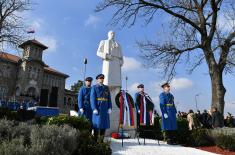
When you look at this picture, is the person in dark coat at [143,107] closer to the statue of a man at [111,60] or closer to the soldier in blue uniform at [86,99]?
the soldier in blue uniform at [86,99]

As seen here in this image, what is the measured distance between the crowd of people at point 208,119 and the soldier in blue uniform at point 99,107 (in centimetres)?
559

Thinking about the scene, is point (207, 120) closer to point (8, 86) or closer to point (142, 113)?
point (142, 113)

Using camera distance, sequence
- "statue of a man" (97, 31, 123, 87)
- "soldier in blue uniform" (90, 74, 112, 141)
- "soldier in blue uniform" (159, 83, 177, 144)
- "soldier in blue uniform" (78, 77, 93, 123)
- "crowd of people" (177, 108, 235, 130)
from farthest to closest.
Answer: "crowd of people" (177, 108, 235, 130), "statue of a man" (97, 31, 123, 87), "soldier in blue uniform" (159, 83, 177, 144), "soldier in blue uniform" (78, 77, 93, 123), "soldier in blue uniform" (90, 74, 112, 141)

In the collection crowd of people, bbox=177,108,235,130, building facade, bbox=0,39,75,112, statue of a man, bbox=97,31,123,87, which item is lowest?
crowd of people, bbox=177,108,235,130

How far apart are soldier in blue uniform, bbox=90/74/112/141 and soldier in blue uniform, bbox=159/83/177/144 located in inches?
88.8

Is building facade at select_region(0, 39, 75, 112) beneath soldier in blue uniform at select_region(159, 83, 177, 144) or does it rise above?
above

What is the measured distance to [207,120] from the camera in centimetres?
1574

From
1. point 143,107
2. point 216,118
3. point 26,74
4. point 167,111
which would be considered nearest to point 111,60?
point 143,107

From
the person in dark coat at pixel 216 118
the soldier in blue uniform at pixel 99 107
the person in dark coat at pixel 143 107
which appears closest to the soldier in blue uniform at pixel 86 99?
the soldier in blue uniform at pixel 99 107

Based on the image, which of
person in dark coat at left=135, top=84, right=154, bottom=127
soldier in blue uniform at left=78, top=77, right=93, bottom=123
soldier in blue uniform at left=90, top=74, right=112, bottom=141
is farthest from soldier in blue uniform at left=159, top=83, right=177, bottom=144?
soldier in blue uniform at left=78, top=77, right=93, bottom=123

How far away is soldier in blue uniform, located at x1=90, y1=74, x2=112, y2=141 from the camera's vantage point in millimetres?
8977

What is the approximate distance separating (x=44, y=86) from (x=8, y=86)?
8388 mm

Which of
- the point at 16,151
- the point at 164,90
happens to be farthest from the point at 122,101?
the point at 16,151

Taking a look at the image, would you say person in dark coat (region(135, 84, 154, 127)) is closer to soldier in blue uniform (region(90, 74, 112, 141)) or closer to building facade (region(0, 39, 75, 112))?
soldier in blue uniform (region(90, 74, 112, 141))
